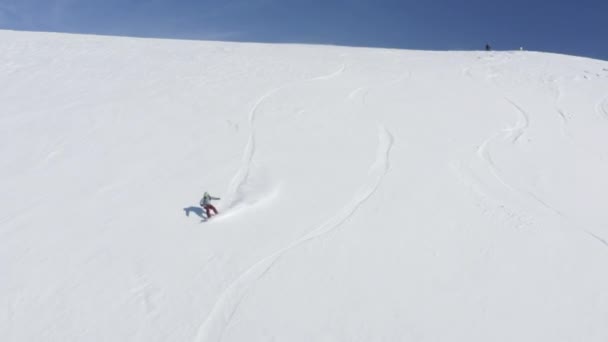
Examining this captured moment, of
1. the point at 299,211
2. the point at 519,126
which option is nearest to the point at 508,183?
the point at 519,126

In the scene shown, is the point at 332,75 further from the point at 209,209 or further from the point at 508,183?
the point at 209,209

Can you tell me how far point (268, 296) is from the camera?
18.3ft

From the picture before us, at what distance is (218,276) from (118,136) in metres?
6.86

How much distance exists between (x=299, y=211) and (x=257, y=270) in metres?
1.89

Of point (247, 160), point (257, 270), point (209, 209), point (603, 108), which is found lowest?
point (257, 270)

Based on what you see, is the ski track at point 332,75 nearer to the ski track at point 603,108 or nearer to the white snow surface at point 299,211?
the white snow surface at point 299,211

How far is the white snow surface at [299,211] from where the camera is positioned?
527cm

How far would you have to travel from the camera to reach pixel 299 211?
25.1ft

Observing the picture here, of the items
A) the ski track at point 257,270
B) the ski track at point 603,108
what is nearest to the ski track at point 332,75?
the ski track at point 257,270

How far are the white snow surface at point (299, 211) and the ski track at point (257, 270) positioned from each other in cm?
3

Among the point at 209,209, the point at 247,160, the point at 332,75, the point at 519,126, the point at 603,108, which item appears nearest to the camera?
the point at 209,209

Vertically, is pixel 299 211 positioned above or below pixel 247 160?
below

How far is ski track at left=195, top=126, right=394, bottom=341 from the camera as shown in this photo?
16.6ft

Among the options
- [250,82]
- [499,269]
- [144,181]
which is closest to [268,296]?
[499,269]
